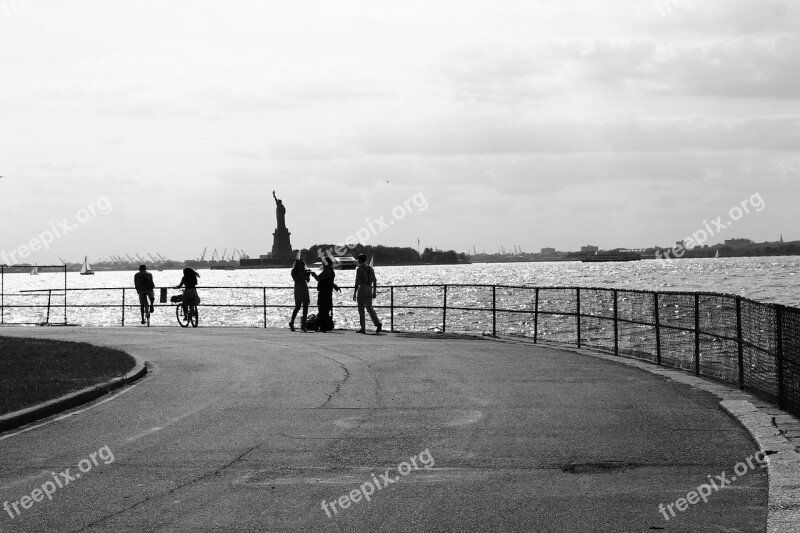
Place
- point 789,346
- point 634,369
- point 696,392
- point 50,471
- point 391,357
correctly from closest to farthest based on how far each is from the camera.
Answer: point 50,471 → point 789,346 → point 696,392 → point 634,369 → point 391,357

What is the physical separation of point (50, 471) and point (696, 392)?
8.39 metres

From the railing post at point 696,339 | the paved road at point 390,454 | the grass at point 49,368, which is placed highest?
the railing post at point 696,339

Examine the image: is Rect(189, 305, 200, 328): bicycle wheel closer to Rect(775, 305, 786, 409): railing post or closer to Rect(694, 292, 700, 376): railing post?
Rect(694, 292, 700, 376): railing post

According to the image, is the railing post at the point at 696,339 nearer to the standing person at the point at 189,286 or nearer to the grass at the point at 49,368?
the grass at the point at 49,368

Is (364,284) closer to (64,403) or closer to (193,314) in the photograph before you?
(193,314)

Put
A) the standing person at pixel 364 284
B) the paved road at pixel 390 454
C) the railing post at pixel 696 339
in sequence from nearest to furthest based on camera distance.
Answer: the paved road at pixel 390 454 → the railing post at pixel 696 339 → the standing person at pixel 364 284

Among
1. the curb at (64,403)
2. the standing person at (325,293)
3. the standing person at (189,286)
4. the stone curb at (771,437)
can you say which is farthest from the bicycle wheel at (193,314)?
the stone curb at (771,437)

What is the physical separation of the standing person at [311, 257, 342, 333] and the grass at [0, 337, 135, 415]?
23.4 feet

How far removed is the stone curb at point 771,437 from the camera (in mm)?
6922

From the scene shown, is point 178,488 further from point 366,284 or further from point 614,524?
point 366,284

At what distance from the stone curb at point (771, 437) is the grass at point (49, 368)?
8.17 metres

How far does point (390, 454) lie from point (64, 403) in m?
5.45

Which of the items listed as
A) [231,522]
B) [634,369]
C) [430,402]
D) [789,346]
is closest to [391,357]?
[634,369]

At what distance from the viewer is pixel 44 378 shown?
597 inches
